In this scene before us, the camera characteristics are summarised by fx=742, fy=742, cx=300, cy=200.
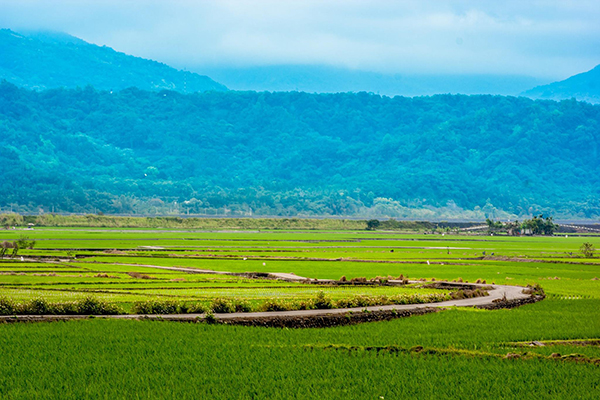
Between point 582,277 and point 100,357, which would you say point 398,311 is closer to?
point 100,357

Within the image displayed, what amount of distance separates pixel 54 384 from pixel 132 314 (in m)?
10.1

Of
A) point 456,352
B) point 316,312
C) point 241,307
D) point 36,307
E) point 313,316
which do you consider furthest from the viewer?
point 241,307

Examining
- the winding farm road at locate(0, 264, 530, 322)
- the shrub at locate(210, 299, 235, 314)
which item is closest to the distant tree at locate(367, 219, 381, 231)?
the winding farm road at locate(0, 264, 530, 322)

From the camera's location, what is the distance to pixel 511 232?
547 feet

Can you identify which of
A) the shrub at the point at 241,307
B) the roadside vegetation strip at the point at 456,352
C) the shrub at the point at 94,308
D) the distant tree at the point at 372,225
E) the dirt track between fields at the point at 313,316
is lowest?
the roadside vegetation strip at the point at 456,352

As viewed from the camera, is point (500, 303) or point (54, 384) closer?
point (54, 384)

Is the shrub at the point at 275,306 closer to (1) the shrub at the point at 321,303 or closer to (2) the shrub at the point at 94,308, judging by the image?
(1) the shrub at the point at 321,303

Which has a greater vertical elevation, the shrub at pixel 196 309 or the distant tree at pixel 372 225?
the distant tree at pixel 372 225

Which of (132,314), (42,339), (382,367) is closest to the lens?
(382,367)

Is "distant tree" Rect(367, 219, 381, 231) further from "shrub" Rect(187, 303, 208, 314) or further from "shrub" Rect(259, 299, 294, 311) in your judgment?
"shrub" Rect(187, 303, 208, 314)

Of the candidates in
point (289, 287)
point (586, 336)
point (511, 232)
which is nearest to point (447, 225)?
point (511, 232)

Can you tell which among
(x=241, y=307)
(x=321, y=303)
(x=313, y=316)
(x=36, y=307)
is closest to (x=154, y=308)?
(x=241, y=307)

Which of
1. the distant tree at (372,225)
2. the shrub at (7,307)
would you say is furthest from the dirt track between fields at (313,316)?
the distant tree at (372,225)

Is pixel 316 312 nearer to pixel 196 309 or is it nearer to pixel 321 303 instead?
pixel 321 303
